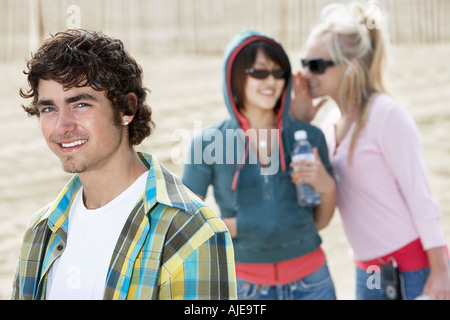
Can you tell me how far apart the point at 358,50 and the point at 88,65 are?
161 centimetres

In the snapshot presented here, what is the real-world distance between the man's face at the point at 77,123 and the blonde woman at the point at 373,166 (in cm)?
113

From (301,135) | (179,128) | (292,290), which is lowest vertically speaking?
(292,290)

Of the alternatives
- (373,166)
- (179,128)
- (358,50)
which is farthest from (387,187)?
(179,128)

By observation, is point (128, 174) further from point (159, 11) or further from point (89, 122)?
point (159, 11)

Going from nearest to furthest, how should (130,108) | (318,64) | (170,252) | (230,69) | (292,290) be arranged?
1. (170,252)
2. (130,108)
3. (292,290)
4. (230,69)
5. (318,64)

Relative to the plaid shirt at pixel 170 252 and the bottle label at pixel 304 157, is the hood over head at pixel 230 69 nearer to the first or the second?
the bottle label at pixel 304 157

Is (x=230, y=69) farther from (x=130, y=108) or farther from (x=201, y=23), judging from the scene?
(x=201, y=23)

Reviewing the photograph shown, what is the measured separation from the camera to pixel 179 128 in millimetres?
9141

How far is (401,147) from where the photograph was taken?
2.69 metres

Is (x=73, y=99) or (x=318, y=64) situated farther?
(x=318, y=64)

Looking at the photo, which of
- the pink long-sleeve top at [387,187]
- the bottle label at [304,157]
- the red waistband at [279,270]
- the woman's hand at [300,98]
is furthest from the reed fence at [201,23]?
the red waistband at [279,270]

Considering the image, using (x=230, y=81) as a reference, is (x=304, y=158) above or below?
below

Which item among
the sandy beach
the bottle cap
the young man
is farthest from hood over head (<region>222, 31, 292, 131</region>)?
the sandy beach
